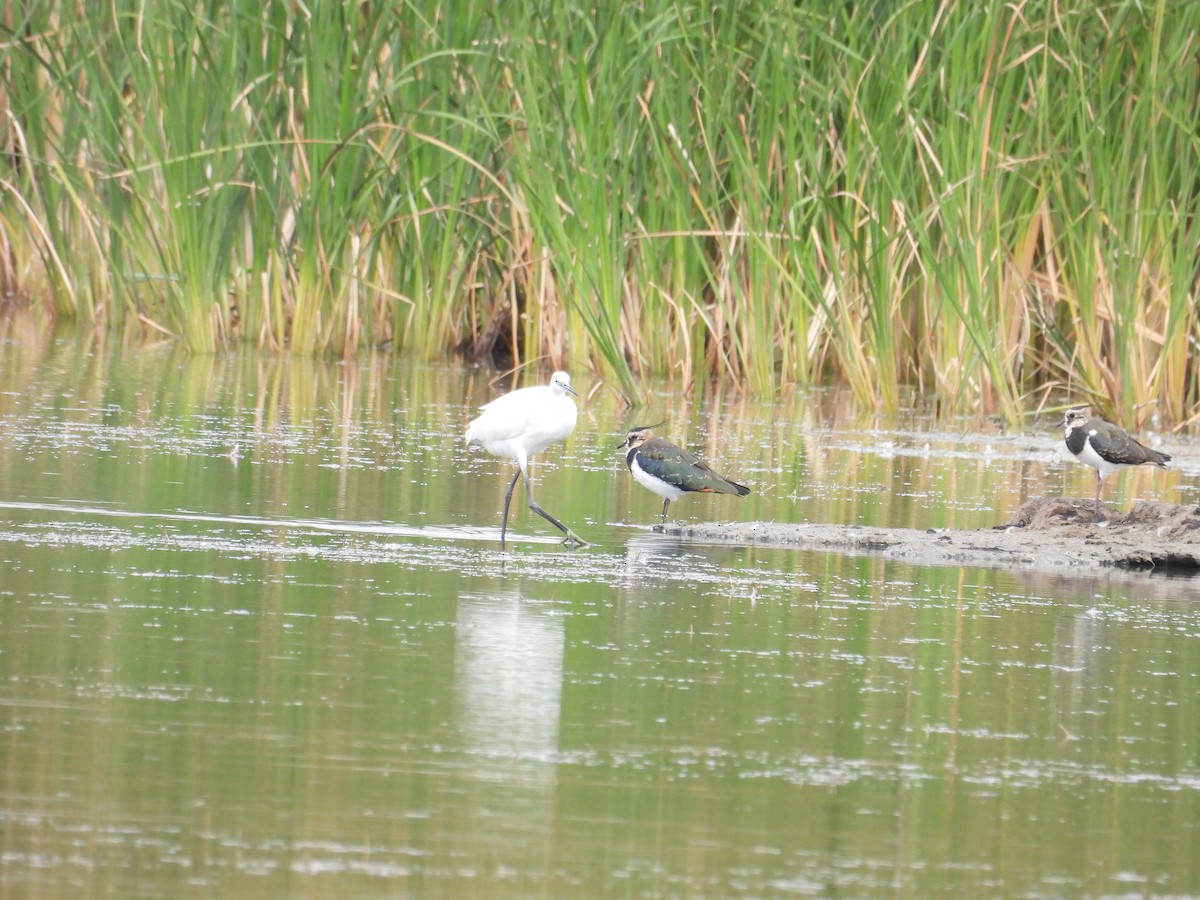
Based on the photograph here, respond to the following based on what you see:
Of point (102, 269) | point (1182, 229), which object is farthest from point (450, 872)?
point (102, 269)

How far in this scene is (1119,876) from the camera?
11.8 feet

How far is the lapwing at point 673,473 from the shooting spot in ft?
27.0

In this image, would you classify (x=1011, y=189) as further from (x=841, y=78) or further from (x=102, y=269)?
(x=102, y=269)

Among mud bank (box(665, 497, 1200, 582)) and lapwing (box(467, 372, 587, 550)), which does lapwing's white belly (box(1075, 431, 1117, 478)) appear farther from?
lapwing (box(467, 372, 587, 550))

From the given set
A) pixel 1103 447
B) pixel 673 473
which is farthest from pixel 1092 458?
pixel 673 473

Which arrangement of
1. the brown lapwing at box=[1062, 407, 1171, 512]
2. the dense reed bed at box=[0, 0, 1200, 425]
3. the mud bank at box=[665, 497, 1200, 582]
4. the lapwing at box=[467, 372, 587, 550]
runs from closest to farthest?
the mud bank at box=[665, 497, 1200, 582], the lapwing at box=[467, 372, 587, 550], the brown lapwing at box=[1062, 407, 1171, 512], the dense reed bed at box=[0, 0, 1200, 425]

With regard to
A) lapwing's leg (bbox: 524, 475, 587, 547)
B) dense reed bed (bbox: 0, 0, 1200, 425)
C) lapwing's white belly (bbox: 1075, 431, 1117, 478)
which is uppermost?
dense reed bed (bbox: 0, 0, 1200, 425)

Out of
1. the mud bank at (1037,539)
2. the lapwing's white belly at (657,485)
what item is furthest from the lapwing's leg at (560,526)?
the lapwing's white belly at (657,485)

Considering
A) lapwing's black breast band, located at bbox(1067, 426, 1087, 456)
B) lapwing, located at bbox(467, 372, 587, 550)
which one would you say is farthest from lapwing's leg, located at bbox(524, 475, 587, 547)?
lapwing's black breast band, located at bbox(1067, 426, 1087, 456)

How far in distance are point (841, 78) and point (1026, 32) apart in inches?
41.1

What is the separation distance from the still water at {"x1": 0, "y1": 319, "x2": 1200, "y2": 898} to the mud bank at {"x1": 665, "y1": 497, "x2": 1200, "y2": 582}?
0.20 m

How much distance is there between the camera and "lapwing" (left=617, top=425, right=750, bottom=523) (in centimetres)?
822

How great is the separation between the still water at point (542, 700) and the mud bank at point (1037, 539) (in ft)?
0.66

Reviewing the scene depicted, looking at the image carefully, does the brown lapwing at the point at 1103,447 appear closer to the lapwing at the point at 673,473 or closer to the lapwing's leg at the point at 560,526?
the lapwing at the point at 673,473
